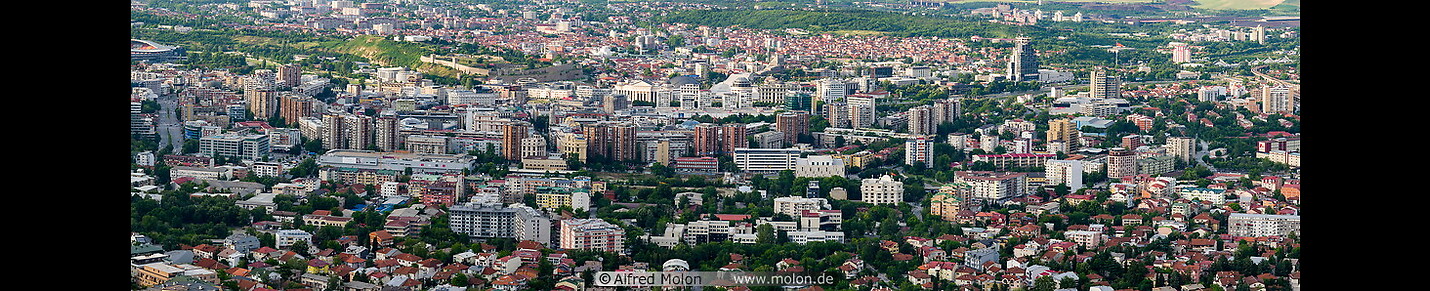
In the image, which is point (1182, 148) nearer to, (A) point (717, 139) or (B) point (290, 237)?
(A) point (717, 139)

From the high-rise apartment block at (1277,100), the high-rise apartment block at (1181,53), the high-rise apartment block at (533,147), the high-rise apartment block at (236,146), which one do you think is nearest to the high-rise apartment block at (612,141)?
the high-rise apartment block at (533,147)

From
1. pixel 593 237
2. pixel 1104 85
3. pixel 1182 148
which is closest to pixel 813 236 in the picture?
pixel 593 237

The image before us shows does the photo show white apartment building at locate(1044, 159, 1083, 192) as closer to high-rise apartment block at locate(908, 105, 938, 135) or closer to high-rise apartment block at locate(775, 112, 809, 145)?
high-rise apartment block at locate(908, 105, 938, 135)

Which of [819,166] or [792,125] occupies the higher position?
[792,125]

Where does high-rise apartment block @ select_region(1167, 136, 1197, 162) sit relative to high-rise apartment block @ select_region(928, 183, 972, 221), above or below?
above

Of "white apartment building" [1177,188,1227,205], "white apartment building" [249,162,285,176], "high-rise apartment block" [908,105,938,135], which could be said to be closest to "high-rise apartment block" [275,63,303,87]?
"white apartment building" [249,162,285,176]

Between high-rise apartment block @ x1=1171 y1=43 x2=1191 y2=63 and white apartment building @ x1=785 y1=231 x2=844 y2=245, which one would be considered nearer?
white apartment building @ x1=785 y1=231 x2=844 y2=245
